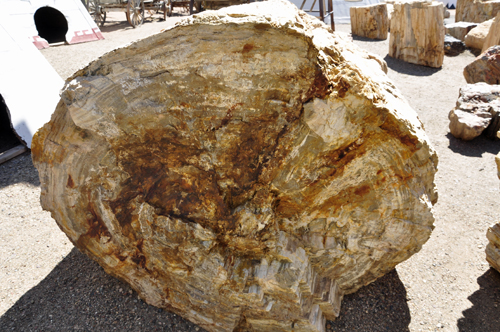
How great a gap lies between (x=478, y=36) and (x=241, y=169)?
27.1ft

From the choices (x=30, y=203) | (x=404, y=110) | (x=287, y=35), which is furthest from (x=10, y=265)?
(x=404, y=110)

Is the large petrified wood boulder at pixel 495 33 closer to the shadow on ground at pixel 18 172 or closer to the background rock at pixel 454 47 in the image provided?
the background rock at pixel 454 47

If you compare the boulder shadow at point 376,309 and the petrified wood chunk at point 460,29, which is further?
the petrified wood chunk at point 460,29

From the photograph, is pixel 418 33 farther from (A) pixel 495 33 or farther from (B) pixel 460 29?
(B) pixel 460 29

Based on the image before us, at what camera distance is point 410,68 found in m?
7.09

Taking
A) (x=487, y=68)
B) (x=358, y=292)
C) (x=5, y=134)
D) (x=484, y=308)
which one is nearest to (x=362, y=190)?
(x=358, y=292)

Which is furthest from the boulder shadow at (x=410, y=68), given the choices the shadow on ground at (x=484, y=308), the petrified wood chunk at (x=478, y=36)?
the shadow on ground at (x=484, y=308)

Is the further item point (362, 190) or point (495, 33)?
point (495, 33)

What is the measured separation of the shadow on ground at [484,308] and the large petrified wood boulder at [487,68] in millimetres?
4037

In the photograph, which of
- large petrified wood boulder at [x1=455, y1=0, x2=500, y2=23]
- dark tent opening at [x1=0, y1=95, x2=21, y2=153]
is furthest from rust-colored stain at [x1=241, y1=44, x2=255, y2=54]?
large petrified wood boulder at [x1=455, y1=0, x2=500, y2=23]

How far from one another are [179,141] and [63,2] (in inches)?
307

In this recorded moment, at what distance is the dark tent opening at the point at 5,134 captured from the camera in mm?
4712

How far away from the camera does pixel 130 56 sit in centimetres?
186

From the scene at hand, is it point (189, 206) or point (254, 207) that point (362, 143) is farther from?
point (189, 206)
